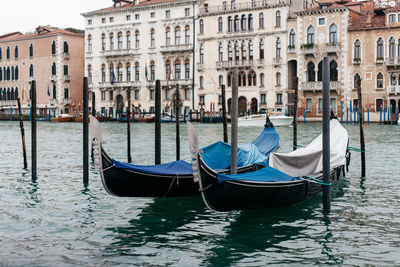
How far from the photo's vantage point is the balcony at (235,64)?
119 feet

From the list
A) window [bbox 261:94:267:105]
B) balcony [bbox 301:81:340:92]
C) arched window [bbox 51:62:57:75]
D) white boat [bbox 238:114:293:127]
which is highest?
arched window [bbox 51:62:57:75]

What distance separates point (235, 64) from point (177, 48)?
474 cm

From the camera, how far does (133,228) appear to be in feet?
20.8

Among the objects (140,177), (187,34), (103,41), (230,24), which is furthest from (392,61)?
(140,177)

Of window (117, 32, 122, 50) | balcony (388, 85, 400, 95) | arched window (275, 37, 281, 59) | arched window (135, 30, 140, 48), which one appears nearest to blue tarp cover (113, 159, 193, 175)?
balcony (388, 85, 400, 95)

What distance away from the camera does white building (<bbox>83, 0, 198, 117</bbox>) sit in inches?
1545

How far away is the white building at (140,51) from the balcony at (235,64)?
248 centimetres

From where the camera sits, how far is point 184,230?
20.5ft

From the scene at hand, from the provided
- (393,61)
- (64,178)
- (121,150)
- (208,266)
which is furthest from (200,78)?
(208,266)

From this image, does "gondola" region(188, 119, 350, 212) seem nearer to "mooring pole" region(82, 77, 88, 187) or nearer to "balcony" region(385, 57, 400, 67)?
"mooring pole" region(82, 77, 88, 187)

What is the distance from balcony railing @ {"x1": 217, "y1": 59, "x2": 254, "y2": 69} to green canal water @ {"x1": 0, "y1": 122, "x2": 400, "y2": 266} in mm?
27429

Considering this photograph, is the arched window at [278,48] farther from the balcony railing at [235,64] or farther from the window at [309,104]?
the window at [309,104]

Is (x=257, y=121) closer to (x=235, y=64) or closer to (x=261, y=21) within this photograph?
(x=235, y=64)

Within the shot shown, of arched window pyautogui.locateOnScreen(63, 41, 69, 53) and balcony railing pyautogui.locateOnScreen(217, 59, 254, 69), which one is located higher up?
arched window pyautogui.locateOnScreen(63, 41, 69, 53)
